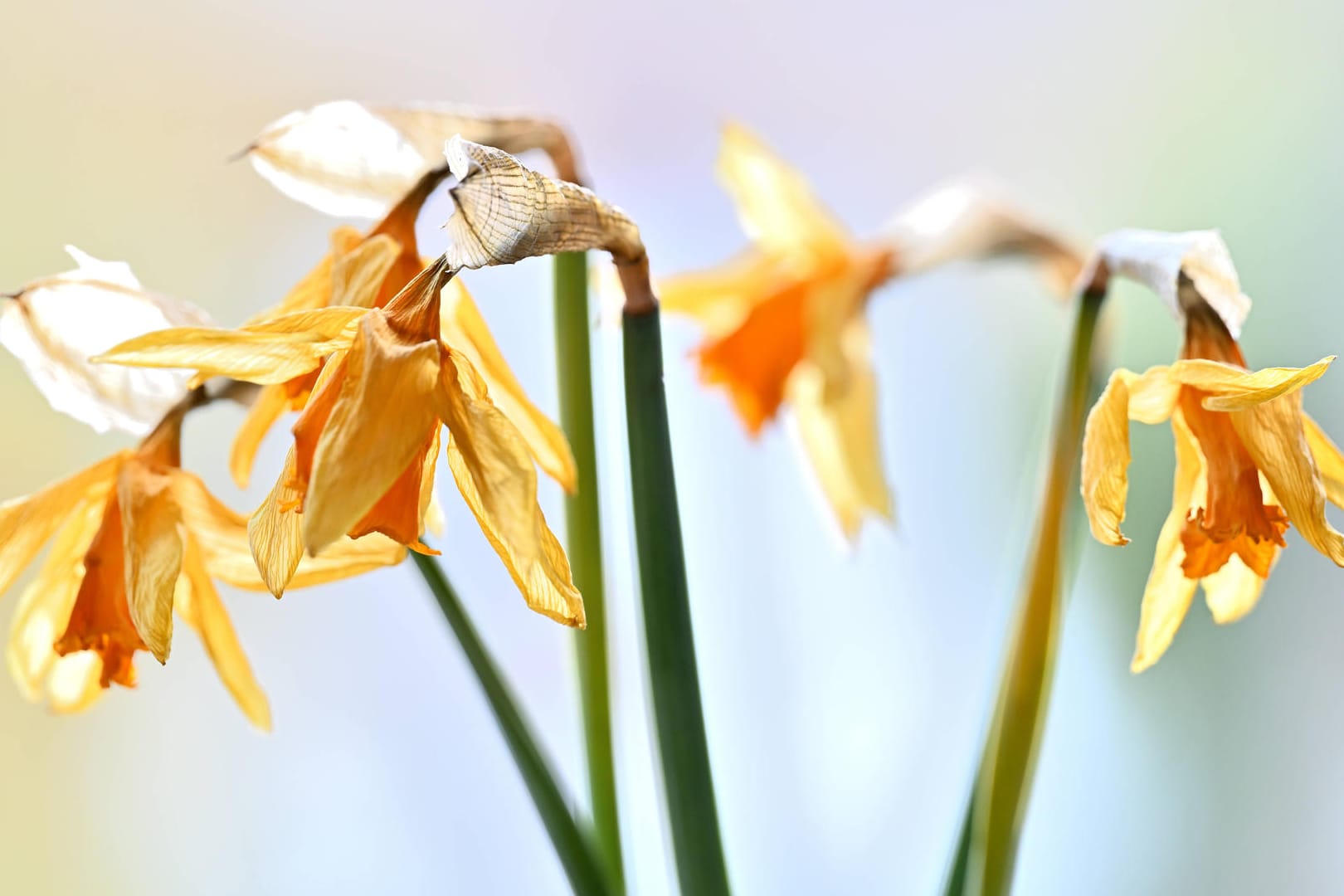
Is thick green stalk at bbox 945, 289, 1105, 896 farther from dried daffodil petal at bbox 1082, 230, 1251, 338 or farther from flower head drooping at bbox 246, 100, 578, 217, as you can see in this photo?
flower head drooping at bbox 246, 100, 578, 217

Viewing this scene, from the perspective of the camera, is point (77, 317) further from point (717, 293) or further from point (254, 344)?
point (717, 293)

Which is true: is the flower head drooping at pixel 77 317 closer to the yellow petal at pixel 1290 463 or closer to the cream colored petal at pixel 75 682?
the cream colored petal at pixel 75 682

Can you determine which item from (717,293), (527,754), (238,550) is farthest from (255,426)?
(717,293)

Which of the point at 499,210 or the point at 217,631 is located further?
the point at 217,631

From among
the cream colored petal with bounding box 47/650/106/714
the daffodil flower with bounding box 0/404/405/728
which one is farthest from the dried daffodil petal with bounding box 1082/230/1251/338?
the cream colored petal with bounding box 47/650/106/714

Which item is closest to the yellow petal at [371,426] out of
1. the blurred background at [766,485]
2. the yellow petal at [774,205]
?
the yellow petal at [774,205]

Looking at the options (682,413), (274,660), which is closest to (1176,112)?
(682,413)
